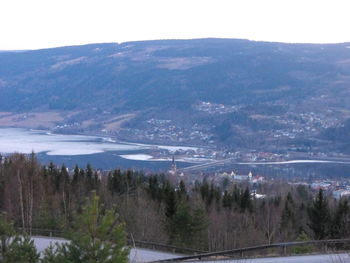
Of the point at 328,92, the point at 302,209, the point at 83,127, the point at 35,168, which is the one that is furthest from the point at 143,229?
the point at 328,92

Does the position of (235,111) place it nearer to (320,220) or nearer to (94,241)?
(320,220)

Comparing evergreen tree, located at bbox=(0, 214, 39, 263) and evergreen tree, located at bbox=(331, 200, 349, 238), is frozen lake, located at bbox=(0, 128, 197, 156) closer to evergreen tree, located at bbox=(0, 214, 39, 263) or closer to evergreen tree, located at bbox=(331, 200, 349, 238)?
evergreen tree, located at bbox=(331, 200, 349, 238)

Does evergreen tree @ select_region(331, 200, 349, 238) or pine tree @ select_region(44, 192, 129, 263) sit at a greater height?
pine tree @ select_region(44, 192, 129, 263)

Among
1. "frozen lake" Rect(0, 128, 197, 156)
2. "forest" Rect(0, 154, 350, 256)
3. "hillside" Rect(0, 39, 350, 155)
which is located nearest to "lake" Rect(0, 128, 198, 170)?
"frozen lake" Rect(0, 128, 197, 156)

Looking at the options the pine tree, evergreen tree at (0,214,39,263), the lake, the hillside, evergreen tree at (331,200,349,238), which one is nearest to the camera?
the pine tree

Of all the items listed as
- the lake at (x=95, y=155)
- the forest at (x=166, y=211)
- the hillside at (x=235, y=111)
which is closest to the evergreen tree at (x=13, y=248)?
the forest at (x=166, y=211)

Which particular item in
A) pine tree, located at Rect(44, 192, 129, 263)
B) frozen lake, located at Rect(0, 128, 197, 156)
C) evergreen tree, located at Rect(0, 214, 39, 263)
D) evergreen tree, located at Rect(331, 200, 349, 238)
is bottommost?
frozen lake, located at Rect(0, 128, 197, 156)

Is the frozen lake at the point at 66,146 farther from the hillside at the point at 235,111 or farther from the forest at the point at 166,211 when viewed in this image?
the forest at the point at 166,211

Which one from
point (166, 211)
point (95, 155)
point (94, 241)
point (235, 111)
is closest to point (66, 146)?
point (95, 155)

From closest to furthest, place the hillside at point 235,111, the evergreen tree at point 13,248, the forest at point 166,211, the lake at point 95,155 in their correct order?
the evergreen tree at point 13,248 → the forest at point 166,211 → the lake at point 95,155 → the hillside at point 235,111

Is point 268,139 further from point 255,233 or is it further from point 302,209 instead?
point 255,233
